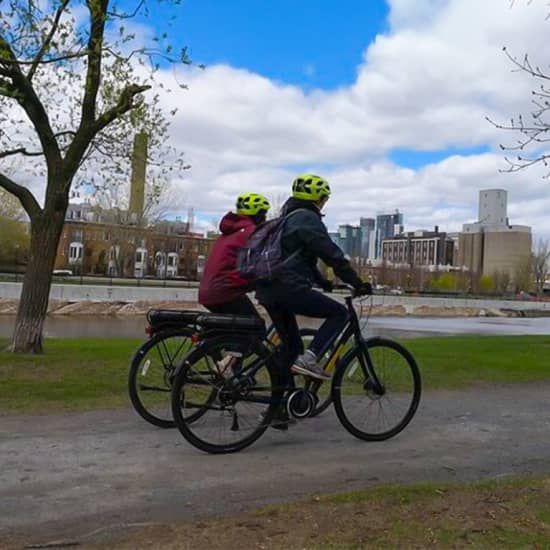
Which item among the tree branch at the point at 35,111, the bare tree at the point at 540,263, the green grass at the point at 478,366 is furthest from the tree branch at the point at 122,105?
the bare tree at the point at 540,263

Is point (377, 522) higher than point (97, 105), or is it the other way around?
point (97, 105)

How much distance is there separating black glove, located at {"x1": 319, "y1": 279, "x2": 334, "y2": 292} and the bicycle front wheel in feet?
1.87

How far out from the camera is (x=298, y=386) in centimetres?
543

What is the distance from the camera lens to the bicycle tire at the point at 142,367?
5.76 m

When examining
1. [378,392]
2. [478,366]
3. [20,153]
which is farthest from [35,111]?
[478,366]

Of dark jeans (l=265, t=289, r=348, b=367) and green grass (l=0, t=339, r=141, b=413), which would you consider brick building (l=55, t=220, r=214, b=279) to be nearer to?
green grass (l=0, t=339, r=141, b=413)

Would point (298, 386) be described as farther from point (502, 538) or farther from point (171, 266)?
point (171, 266)

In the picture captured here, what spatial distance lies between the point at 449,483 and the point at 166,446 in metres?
2.17

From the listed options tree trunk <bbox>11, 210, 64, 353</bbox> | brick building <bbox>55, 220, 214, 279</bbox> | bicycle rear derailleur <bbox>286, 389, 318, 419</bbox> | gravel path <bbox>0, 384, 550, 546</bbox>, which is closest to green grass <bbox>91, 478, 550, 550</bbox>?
gravel path <bbox>0, 384, 550, 546</bbox>

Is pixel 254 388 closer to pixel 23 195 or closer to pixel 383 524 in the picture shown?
pixel 383 524

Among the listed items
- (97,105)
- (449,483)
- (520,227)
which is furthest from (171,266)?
(449,483)

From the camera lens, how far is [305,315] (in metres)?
5.41

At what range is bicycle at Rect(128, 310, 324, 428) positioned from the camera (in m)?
5.77

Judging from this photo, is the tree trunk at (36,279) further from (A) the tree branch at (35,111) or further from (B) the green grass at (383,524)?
(B) the green grass at (383,524)
